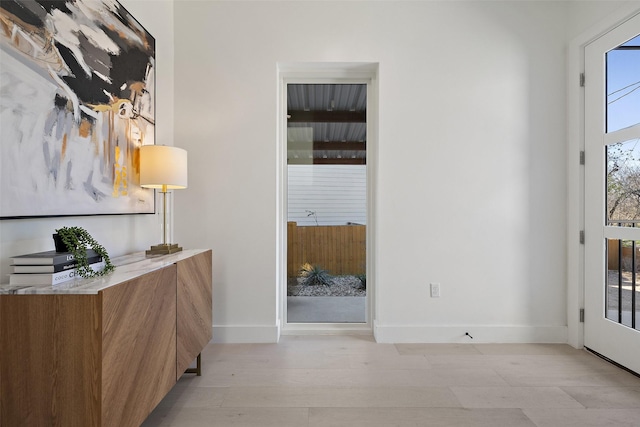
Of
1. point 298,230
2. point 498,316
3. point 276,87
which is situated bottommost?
point 498,316

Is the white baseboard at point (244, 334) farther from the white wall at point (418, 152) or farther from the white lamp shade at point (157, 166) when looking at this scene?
the white lamp shade at point (157, 166)

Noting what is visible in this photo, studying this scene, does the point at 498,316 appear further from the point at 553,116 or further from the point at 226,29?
the point at 226,29

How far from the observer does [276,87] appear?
9.16ft

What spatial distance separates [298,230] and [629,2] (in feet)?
9.03

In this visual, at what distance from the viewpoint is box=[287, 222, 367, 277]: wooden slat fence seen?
10.1 ft

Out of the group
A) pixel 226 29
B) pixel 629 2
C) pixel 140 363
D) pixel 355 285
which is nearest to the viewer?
pixel 140 363

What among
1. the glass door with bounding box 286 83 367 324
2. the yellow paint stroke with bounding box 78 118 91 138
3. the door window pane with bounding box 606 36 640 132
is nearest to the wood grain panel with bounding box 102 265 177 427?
the yellow paint stroke with bounding box 78 118 91 138

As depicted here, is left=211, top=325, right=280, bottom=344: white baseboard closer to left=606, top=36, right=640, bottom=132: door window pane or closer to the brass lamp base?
the brass lamp base

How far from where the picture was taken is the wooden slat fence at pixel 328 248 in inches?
121

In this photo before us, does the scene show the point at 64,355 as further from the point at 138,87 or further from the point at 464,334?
the point at 464,334

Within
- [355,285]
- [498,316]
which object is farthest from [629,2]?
[355,285]

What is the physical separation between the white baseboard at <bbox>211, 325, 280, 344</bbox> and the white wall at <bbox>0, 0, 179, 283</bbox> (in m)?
0.89

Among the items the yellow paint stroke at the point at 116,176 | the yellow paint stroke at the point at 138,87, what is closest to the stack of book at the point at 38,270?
the yellow paint stroke at the point at 116,176

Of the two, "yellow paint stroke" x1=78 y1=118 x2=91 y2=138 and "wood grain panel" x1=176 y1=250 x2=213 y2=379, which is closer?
"yellow paint stroke" x1=78 y1=118 x2=91 y2=138
